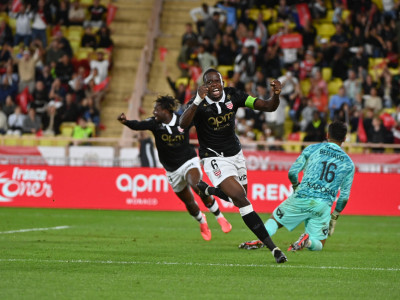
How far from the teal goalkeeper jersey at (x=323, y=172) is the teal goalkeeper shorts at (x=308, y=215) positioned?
9cm

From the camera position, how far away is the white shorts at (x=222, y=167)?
1173 centimetres

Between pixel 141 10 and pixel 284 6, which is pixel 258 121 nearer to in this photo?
pixel 284 6

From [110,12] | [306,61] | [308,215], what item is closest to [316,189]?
[308,215]

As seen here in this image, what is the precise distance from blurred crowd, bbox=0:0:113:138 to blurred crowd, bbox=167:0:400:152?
9.86 feet

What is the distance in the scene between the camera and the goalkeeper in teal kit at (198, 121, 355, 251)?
1122 cm

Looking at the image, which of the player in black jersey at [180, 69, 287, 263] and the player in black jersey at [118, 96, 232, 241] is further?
the player in black jersey at [118, 96, 232, 241]

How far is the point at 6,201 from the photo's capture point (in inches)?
897

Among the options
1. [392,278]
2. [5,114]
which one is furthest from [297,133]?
[392,278]

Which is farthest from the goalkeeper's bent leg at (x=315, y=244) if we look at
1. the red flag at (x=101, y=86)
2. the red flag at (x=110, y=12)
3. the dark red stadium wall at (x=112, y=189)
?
the red flag at (x=110, y=12)

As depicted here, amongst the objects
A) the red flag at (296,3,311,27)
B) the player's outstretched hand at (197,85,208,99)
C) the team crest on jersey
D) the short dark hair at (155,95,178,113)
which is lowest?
the team crest on jersey

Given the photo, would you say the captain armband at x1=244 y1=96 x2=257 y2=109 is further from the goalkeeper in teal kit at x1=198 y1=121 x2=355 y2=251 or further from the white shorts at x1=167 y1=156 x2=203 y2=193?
the white shorts at x1=167 y1=156 x2=203 y2=193

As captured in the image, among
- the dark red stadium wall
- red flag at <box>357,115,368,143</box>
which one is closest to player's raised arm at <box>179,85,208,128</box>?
the dark red stadium wall

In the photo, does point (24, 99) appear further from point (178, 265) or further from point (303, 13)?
point (178, 265)

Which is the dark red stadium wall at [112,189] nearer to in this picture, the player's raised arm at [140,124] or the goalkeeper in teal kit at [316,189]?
the player's raised arm at [140,124]
